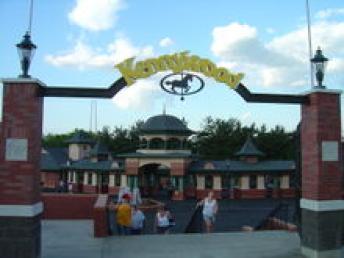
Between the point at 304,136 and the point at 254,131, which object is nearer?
the point at 304,136

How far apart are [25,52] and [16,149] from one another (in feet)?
6.44

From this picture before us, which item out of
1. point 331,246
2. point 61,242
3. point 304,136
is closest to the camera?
point 331,246

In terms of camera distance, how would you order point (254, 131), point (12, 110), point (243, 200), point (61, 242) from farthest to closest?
1. point (254, 131)
2. point (243, 200)
3. point (61, 242)
4. point (12, 110)

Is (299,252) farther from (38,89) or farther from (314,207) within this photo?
(38,89)

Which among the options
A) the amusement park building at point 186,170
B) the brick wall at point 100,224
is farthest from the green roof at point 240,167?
the brick wall at point 100,224

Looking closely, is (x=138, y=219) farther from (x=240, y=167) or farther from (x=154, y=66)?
(x=240, y=167)

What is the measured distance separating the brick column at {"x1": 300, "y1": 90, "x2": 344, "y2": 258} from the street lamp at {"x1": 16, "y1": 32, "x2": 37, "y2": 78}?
6.05m

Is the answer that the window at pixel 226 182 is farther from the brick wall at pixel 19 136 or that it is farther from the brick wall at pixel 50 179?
the brick wall at pixel 19 136

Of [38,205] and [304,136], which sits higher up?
[304,136]

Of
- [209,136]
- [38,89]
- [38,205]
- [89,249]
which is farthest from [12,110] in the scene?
[209,136]

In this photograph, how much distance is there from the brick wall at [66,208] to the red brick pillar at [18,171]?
10.3m

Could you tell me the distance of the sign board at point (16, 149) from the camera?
1105 centimetres

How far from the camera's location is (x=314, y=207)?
1228 cm

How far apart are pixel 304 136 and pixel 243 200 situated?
34854mm
